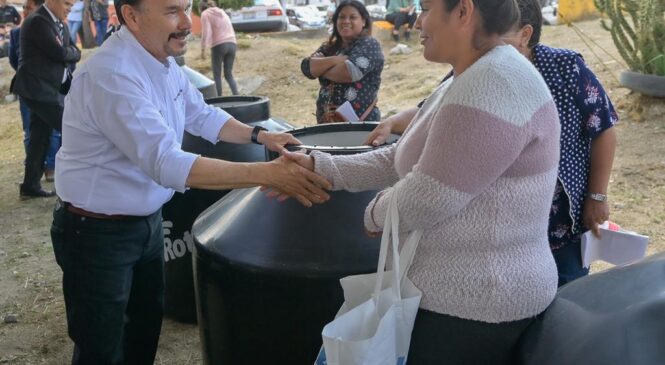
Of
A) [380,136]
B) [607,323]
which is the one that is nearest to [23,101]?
[380,136]

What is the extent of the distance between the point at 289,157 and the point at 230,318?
618 mm

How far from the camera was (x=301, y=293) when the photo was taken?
2301 mm

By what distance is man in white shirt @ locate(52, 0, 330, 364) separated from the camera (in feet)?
7.14

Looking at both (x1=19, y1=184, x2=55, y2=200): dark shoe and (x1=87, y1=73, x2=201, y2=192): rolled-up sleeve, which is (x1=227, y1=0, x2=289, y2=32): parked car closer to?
(x1=19, y1=184, x2=55, y2=200): dark shoe

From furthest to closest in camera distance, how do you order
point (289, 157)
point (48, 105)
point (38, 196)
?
1. point (38, 196)
2. point (48, 105)
3. point (289, 157)

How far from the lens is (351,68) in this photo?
4266 millimetres

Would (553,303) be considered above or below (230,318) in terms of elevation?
above

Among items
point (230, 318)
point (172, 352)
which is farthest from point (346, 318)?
point (172, 352)

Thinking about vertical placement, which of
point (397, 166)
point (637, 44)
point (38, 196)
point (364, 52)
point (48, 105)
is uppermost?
point (397, 166)

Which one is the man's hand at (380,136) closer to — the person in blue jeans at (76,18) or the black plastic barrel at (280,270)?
the black plastic barrel at (280,270)

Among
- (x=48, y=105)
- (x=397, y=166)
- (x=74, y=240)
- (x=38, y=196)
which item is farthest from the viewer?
(x=38, y=196)

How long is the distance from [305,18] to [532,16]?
21203 millimetres

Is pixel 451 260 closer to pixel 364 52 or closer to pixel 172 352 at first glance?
pixel 172 352

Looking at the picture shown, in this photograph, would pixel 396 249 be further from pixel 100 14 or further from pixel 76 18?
pixel 76 18
